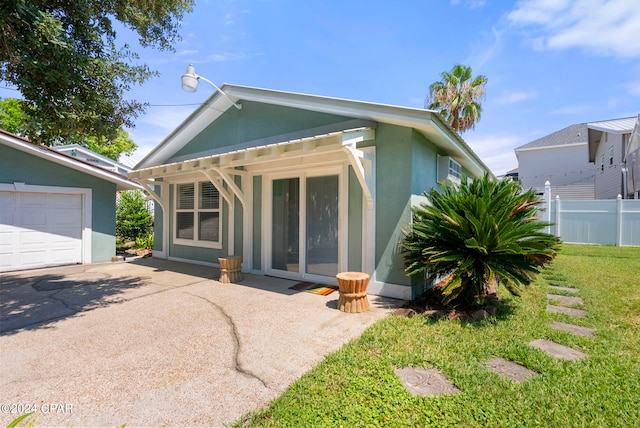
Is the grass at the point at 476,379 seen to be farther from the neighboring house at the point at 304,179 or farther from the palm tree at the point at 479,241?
the neighboring house at the point at 304,179

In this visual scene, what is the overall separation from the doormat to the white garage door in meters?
7.37

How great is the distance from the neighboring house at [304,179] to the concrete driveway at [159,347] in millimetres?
934

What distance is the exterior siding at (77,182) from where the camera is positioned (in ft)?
25.1

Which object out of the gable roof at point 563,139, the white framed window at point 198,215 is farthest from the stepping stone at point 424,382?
the gable roof at point 563,139

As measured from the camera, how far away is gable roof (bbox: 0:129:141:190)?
7.44 m

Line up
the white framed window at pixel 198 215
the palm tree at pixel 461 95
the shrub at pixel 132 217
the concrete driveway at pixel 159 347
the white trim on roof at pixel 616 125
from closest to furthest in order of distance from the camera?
1. the concrete driveway at pixel 159 347
2. the white framed window at pixel 198 215
3. the shrub at pixel 132 217
4. the white trim on roof at pixel 616 125
5. the palm tree at pixel 461 95

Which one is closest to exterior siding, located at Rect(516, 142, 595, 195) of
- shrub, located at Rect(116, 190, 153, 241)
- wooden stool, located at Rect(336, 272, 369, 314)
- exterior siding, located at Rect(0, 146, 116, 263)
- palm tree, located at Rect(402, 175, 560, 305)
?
palm tree, located at Rect(402, 175, 560, 305)

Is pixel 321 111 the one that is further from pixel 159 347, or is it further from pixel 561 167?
pixel 561 167

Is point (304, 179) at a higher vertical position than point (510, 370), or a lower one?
higher

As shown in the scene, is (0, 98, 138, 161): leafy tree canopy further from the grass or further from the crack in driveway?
the grass

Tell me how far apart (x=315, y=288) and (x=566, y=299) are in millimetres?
4433

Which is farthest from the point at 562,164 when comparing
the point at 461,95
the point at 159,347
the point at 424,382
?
the point at 159,347

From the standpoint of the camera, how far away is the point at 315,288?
19.0ft

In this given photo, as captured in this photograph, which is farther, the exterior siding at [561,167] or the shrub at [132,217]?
the exterior siding at [561,167]
